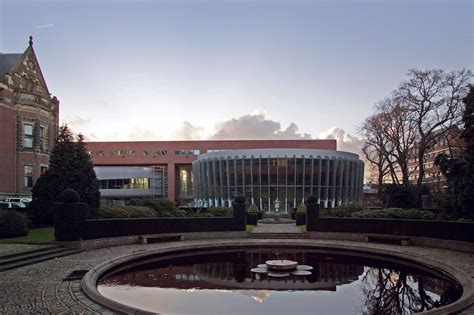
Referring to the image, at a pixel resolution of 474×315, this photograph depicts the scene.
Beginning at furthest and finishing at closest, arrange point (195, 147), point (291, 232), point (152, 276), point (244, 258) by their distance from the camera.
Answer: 1. point (195, 147)
2. point (291, 232)
3. point (244, 258)
4. point (152, 276)

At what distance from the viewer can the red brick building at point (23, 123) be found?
116ft

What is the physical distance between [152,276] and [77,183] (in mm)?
15368

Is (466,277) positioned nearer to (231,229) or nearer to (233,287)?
(233,287)

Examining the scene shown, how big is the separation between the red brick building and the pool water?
25877 mm

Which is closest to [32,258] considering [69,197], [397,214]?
[69,197]

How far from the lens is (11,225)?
21141 mm

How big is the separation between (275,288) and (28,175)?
110ft

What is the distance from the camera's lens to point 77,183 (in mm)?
26781

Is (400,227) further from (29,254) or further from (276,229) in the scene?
(29,254)

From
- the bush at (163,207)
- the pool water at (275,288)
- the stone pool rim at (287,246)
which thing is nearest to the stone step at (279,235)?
the stone pool rim at (287,246)

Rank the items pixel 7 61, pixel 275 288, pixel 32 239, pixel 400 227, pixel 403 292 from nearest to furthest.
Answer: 1. pixel 403 292
2. pixel 275 288
3. pixel 32 239
4. pixel 400 227
5. pixel 7 61

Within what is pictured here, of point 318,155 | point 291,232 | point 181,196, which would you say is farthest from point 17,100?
point 181,196

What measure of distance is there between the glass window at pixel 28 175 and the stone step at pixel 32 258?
2267 cm

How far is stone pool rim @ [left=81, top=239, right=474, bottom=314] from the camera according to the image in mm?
9023
